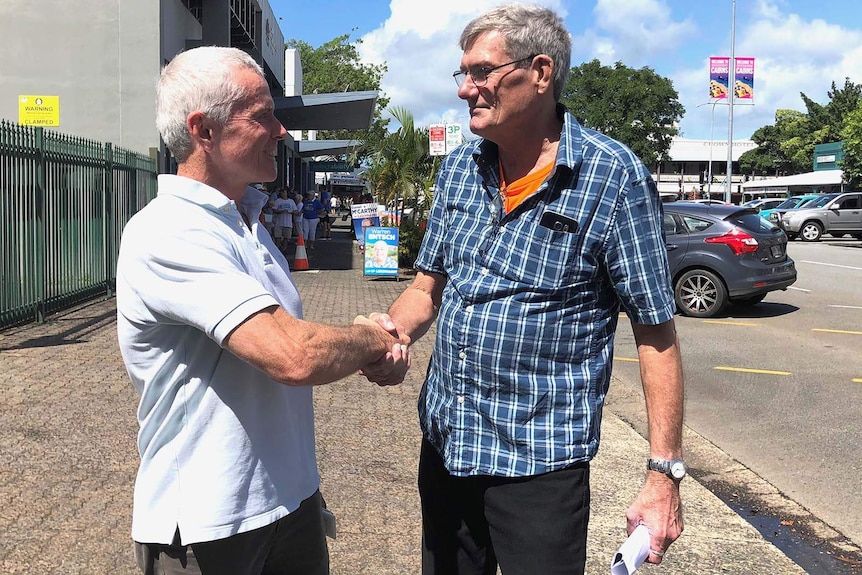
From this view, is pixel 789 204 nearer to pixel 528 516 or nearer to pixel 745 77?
pixel 745 77

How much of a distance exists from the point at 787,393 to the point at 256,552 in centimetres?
639

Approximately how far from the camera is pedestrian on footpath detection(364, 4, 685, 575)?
7.18 ft

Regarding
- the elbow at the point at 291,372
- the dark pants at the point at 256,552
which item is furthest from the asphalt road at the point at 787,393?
the elbow at the point at 291,372

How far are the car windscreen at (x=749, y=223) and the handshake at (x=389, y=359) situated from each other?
34.4 ft

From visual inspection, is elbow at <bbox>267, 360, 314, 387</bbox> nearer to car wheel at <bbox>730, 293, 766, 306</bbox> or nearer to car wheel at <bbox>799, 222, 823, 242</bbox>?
car wheel at <bbox>730, 293, 766, 306</bbox>

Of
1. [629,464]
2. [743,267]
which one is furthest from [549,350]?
[743,267]

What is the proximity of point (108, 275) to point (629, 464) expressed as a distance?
9.62 meters

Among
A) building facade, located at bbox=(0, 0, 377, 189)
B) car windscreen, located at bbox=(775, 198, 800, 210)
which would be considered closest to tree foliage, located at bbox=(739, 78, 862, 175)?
car windscreen, located at bbox=(775, 198, 800, 210)

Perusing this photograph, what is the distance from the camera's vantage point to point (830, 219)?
31.7m

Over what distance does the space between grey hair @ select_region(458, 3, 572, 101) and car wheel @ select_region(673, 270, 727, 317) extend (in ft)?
32.5

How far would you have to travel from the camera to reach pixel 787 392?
7422mm

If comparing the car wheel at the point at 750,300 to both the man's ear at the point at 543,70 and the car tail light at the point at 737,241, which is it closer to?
the car tail light at the point at 737,241

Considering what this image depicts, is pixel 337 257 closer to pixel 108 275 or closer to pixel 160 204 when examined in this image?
pixel 108 275

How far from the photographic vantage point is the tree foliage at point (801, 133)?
2520 inches
